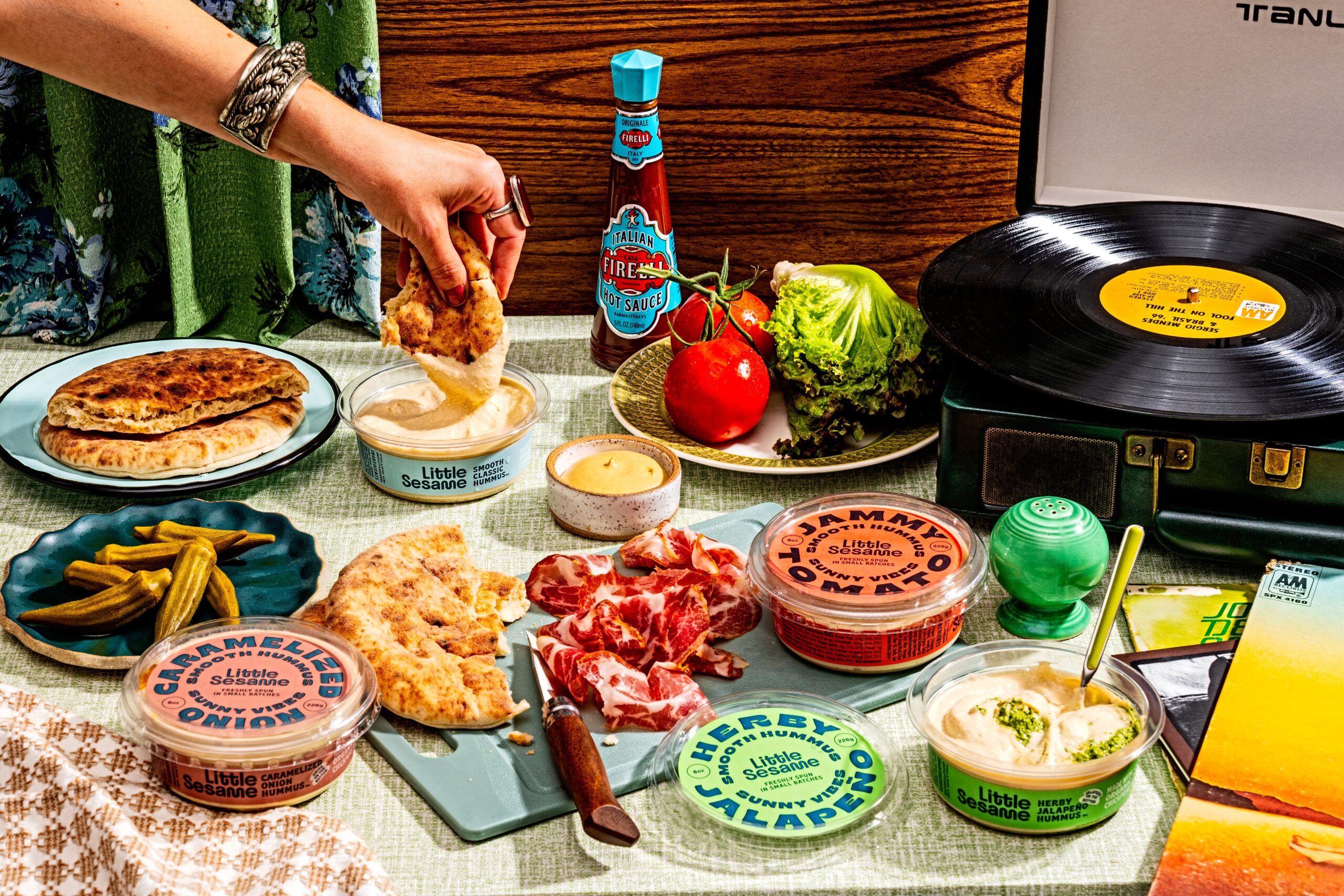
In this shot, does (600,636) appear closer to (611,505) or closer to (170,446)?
(611,505)

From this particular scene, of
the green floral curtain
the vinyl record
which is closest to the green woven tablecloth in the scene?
the vinyl record

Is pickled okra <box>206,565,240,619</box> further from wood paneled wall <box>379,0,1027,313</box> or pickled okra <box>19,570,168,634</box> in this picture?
wood paneled wall <box>379,0,1027,313</box>

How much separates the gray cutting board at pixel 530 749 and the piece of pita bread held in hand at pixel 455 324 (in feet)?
1.30

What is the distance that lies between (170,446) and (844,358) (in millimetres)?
874

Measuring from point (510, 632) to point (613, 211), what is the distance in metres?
0.77

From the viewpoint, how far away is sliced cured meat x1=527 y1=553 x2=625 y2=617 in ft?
4.69

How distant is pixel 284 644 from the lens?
1.25 m

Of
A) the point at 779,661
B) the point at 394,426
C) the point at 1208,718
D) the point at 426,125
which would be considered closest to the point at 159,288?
the point at 426,125

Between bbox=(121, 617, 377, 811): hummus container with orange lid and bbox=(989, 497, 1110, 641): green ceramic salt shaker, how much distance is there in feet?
2.17

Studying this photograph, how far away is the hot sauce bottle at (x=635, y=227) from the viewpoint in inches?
73.3

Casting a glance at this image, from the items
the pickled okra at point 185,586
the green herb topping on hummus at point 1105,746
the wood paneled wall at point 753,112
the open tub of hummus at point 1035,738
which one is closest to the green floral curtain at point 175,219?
the wood paneled wall at point 753,112

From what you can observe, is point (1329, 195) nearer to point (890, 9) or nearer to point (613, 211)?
point (890, 9)

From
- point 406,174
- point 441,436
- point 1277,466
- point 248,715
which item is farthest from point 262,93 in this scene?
point 1277,466

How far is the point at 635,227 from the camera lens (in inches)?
75.9
